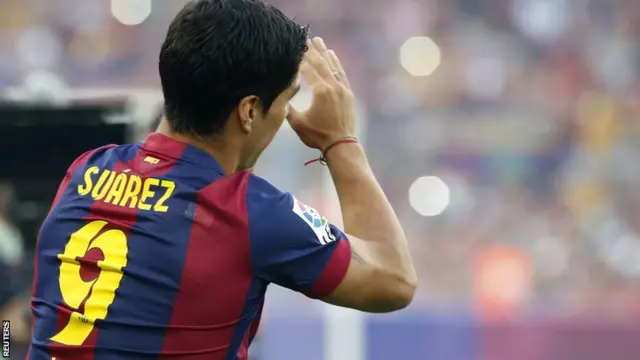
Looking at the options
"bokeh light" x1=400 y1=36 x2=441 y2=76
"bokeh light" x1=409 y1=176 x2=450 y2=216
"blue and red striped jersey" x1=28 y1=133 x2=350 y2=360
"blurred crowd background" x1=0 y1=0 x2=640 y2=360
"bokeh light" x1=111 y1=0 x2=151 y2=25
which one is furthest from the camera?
"bokeh light" x1=111 y1=0 x2=151 y2=25

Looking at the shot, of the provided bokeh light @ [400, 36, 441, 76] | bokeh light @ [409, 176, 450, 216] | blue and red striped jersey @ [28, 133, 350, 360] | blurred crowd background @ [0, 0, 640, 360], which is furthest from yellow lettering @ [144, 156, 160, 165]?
bokeh light @ [400, 36, 441, 76]

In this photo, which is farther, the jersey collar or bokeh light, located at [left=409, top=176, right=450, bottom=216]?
bokeh light, located at [left=409, top=176, right=450, bottom=216]

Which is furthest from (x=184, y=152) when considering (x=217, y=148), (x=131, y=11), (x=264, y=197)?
(x=131, y=11)

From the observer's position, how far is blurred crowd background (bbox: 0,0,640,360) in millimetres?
6973

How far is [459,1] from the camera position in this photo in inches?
329

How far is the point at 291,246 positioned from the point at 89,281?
32 cm

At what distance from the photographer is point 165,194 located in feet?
4.97

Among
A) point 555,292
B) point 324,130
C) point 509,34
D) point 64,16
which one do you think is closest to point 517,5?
point 509,34

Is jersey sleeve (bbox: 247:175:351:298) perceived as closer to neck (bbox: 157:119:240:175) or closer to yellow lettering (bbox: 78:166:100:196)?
neck (bbox: 157:119:240:175)

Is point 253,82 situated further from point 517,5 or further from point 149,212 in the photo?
point 517,5

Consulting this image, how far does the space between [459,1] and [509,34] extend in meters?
0.51

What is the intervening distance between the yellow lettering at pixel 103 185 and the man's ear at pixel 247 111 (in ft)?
0.73

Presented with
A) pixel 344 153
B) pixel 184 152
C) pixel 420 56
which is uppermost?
pixel 420 56

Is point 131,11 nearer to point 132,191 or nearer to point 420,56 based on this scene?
point 420,56
